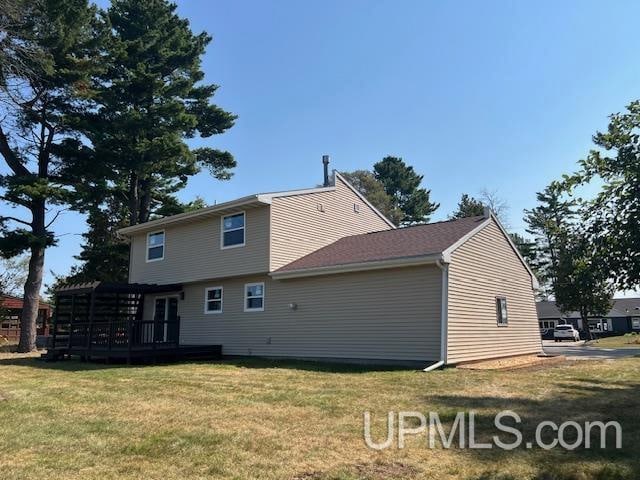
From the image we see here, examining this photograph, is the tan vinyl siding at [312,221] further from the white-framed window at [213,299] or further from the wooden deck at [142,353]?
the wooden deck at [142,353]

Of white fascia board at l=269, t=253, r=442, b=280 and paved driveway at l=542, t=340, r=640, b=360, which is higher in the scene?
white fascia board at l=269, t=253, r=442, b=280

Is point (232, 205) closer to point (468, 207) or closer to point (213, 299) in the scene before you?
point (213, 299)

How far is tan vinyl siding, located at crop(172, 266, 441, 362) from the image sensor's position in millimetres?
13656

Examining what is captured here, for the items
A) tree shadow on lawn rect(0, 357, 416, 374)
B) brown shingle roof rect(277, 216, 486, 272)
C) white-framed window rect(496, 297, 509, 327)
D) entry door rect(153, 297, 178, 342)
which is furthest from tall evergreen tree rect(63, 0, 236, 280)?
white-framed window rect(496, 297, 509, 327)

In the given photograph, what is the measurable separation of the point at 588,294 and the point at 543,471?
9.50ft

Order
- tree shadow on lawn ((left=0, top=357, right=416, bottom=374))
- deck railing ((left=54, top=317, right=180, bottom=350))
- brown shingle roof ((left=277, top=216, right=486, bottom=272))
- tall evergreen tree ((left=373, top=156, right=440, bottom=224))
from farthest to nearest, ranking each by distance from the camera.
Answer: tall evergreen tree ((left=373, top=156, right=440, bottom=224))
deck railing ((left=54, top=317, right=180, bottom=350))
brown shingle roof ((left=277, top=216, right=486, bottom=272))
tree shadow on lawn ((left=0, top=357, right=416, bottom=374))

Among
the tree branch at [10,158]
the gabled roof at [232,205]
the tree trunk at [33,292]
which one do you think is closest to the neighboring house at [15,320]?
the tree trunk at [33,292]

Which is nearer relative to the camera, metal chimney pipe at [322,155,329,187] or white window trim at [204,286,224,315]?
white window trim at [204,286,224,315]

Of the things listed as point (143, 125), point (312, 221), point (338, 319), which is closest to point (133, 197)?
point (143, 125)

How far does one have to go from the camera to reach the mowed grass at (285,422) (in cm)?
501

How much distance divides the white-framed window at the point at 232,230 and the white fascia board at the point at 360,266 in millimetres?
2026

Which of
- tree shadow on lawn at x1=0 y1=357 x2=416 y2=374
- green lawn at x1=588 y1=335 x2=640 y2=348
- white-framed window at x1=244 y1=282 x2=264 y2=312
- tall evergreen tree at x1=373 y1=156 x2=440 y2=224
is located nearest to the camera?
tree shadow on lawn at x1=0 y1=357 x2=416 y2=374

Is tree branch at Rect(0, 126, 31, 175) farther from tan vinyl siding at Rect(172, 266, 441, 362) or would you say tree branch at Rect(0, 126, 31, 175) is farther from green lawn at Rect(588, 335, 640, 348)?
green lawn at Rect(588, 335, 640, 348)

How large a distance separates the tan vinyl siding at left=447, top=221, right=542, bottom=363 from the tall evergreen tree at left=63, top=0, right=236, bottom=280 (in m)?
17.2
